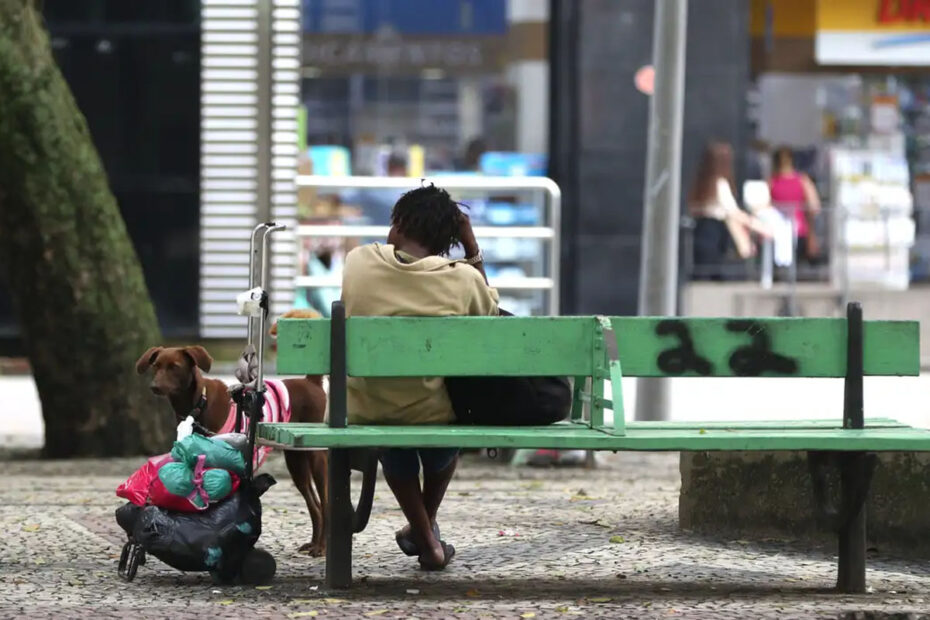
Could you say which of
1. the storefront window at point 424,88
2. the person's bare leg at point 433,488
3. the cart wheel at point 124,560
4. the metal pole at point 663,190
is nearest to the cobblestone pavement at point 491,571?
the cart wheel at point 124,560

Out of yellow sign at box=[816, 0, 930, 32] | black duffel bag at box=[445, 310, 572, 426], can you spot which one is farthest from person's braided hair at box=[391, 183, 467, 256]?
yellow sign at box=[816, 0, 930, 32]

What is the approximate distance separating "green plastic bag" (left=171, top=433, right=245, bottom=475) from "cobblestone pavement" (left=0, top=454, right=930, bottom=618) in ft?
1.30

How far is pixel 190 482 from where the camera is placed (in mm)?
6312

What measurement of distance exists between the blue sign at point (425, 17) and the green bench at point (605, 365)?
12.5 meters

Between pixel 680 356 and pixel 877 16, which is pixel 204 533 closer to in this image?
pixel 680 356

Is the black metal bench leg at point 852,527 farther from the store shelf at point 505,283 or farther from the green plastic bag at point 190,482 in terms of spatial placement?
the store shelf at point 505,283

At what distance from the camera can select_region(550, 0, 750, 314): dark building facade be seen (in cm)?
1823

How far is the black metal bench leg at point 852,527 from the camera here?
6207 millimetres

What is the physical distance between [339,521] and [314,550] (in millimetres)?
909

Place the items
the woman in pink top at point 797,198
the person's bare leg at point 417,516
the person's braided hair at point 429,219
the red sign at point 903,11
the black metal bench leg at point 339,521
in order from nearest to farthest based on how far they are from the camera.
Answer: the black metal bench leg at point 339,521, the person's bare leg at point 417,516, the person's braided hair at point 429,219, the woman in pink top at point 797,198, the red sign at point 903,11

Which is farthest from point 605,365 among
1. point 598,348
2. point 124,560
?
point 124,560

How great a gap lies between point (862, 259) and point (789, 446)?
12.2 m

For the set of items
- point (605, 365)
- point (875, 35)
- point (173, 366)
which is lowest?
point (173, 366)

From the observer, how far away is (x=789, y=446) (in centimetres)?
589
